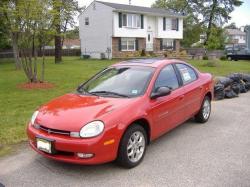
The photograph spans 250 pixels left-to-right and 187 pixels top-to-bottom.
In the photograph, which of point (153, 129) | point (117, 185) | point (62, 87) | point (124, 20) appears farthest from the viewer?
point (124, 20)

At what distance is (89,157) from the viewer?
4352 mm

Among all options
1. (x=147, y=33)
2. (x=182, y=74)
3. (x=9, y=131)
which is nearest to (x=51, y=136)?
(x=9, y=131)

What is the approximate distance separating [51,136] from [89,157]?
608 millimetres

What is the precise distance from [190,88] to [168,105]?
1085 millimetres

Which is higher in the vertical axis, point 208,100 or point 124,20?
point 124,20

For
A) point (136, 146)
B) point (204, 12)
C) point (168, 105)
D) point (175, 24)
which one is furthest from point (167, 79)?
point (204, 12)

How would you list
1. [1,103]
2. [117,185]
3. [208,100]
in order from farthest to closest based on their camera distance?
[1,103] → [208,100] → [117,185]

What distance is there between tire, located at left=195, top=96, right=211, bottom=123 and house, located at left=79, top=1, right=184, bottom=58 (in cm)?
2664

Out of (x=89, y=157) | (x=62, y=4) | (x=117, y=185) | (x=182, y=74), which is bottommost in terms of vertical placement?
(x=117, y=185)

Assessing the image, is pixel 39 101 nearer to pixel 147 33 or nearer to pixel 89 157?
pixel 89 157

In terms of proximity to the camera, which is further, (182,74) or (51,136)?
(182,74)

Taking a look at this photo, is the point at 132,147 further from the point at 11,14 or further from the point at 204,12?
the point at 204,12

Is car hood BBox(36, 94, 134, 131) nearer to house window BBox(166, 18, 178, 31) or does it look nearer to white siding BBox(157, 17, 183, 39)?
white siding BBox(157, 17, 183, 39)

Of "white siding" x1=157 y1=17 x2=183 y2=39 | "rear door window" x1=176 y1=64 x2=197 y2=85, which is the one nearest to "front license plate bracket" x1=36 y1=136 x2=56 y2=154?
"rear door window" x1=176 y1=64 x2=197 y2=85
